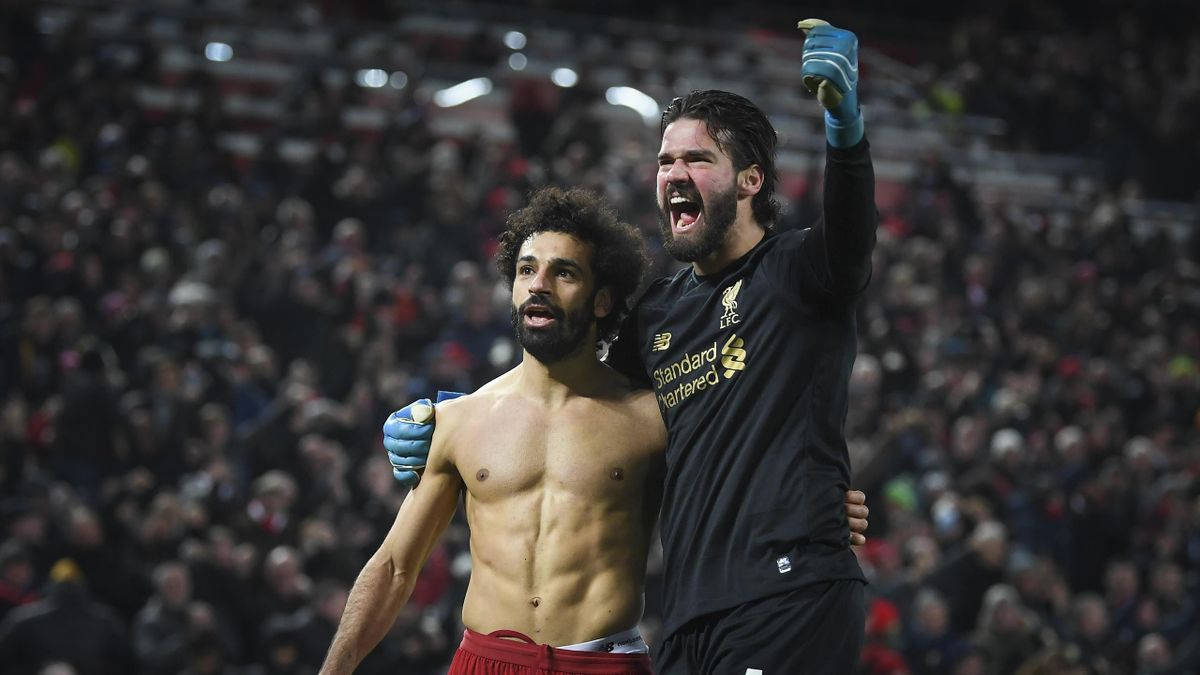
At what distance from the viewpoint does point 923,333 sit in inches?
493

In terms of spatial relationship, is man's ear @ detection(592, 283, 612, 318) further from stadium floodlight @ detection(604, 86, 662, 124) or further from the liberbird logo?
stadium floodlight @ detection(604, 86, 662, 124)

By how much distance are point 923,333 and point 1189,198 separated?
287 inches

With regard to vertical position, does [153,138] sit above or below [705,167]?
above

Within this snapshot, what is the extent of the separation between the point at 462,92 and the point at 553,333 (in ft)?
35.5

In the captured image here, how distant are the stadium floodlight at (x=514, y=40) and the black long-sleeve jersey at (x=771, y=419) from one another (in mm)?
11944

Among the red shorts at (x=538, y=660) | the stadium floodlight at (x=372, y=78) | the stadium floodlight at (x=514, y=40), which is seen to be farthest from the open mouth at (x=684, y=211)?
the stadium floodlight at (x=514, y=40)

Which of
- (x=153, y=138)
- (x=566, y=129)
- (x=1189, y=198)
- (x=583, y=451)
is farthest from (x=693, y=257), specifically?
(x=1189, y=198)

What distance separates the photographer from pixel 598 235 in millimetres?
4324

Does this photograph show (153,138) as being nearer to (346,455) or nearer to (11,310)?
(11,310)

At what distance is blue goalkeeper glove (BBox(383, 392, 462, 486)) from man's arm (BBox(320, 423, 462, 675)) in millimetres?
27

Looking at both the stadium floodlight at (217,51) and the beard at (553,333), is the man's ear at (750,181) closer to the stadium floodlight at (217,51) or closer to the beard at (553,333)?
the beard at (553,333)

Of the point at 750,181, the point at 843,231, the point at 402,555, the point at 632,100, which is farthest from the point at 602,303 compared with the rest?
the point at 632,100

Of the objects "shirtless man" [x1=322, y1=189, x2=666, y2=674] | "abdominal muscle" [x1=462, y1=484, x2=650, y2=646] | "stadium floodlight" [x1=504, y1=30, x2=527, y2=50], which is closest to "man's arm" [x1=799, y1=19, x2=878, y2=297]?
"shirtless man" [x1=322, y1=189, x2=666, y2=674]

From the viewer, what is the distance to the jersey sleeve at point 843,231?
3.38 meters
